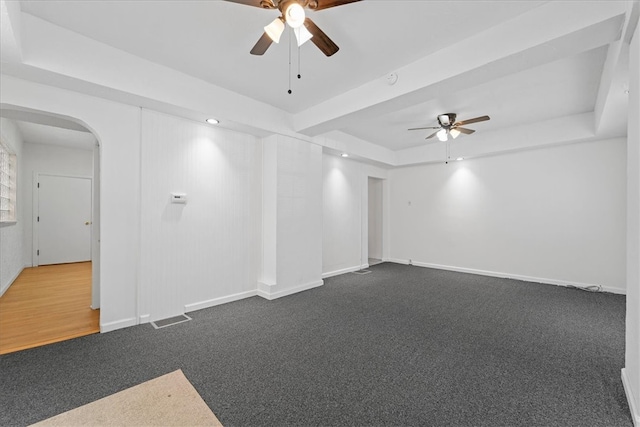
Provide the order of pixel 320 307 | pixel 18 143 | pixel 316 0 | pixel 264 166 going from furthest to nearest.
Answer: pixel 18 143 → pixel 264 166 → pixel 320 307 → pixel 316 0

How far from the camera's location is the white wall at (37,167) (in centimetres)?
610

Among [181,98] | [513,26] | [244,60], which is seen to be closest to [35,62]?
[181,98]

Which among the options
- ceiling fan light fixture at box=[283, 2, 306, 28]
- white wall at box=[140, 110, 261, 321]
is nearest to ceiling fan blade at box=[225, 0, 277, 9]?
ceiling fan light fixture at box=[283, 2, 306, 28]

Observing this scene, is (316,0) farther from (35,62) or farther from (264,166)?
(264,166)

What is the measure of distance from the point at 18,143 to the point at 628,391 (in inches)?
361

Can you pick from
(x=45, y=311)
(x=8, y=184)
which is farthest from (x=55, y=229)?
(x=45, y=311)

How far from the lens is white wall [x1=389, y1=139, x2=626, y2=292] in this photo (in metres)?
4.46

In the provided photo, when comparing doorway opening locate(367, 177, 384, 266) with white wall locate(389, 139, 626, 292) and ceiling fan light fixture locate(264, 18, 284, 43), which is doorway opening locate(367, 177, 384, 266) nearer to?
white wall locate(389, 139, 626, 292)

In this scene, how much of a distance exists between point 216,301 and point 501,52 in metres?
4.14

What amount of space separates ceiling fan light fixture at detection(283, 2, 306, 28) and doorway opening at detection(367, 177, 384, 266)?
581 cm

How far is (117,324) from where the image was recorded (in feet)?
9.65

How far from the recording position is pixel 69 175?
22.1 feet

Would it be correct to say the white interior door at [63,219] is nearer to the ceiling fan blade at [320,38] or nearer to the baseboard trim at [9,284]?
the baseboard trim at [9,284]

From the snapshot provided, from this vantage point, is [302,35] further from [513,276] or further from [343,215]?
[513,276]
